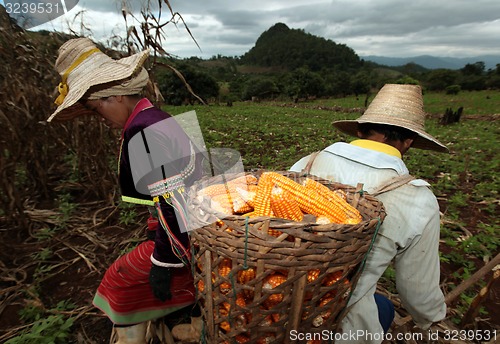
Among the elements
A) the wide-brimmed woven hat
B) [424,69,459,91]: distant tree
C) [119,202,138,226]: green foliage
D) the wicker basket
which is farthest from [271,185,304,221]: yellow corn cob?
[424,69,459,91]: distant tree

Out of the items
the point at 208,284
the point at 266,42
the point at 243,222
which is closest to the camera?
the point at 243,222

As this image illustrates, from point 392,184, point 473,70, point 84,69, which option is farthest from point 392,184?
point 473,70

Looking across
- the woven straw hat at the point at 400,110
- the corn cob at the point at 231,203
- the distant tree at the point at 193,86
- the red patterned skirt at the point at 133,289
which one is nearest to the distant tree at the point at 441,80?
the distant tree at the point at 193,86

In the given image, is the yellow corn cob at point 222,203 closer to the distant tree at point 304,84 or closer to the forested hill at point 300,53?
the distant tree at point 304,84

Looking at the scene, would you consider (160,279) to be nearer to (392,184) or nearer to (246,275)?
(246,275)

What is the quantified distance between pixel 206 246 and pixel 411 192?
0.98m

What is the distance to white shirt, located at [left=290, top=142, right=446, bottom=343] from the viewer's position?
138 centimetres

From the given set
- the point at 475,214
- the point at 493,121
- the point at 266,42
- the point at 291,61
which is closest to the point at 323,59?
the point at 291,61

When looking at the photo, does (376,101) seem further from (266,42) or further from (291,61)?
(266,42)

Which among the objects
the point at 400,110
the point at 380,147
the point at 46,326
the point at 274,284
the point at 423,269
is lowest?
the point at 46,326

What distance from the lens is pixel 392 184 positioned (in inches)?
53.8

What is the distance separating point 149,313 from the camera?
1955 mm

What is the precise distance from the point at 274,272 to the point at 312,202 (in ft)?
0.93

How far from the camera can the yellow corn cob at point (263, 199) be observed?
3.41 ft
